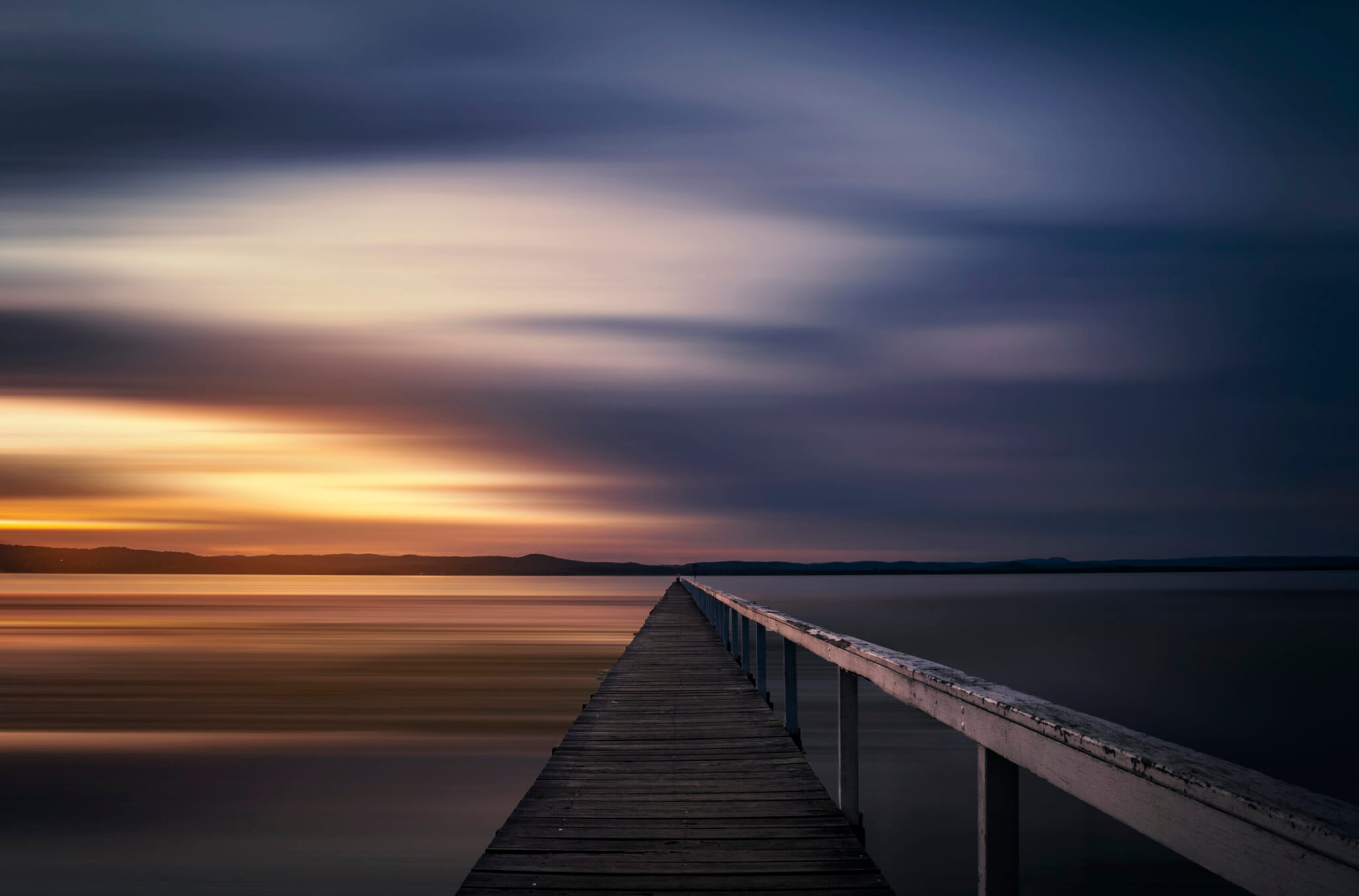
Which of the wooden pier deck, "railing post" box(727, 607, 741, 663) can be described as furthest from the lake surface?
the wooden pier deck

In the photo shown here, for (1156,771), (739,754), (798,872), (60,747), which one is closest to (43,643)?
(60,747)

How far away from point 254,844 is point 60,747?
643 cm

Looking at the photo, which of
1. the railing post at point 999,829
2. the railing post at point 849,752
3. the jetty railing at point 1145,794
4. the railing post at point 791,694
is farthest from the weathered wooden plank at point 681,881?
the railing post at point 791,694

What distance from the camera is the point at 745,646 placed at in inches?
420

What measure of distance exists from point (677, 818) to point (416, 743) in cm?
983

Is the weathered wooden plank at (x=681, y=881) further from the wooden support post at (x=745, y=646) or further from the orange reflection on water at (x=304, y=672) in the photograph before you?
the orange reflection on water at (x=304, y=672)

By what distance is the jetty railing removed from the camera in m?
1.33

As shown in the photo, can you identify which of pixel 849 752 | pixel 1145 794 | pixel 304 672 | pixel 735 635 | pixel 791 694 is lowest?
pixel 304 672

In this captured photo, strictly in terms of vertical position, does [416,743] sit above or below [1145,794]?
below

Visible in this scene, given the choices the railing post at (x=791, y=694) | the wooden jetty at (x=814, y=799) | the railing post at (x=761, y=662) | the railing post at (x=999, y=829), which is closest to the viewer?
the wooden jetty at (x=814, y=799)

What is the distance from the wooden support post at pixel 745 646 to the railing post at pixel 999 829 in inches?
298

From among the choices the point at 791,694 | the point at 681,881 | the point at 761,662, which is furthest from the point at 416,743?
the point at 681,881

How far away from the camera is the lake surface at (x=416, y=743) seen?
26.3 ft

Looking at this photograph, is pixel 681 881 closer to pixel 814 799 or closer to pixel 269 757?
pixel 814 799
